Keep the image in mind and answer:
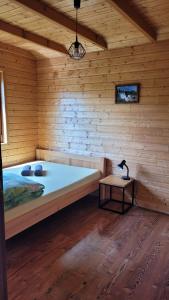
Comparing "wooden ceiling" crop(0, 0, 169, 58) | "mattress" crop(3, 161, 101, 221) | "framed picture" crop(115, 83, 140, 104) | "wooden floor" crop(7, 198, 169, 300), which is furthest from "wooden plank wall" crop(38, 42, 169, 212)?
"wooden floor" crop(7, 198, 169, 300)

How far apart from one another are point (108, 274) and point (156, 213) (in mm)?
1608

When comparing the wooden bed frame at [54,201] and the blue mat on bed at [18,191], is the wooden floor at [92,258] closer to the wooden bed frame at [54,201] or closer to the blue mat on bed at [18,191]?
the wooden bed frame at [54,201]

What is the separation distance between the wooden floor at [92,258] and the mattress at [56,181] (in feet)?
1.60

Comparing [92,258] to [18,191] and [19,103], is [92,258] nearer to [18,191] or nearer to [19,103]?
[18,191]

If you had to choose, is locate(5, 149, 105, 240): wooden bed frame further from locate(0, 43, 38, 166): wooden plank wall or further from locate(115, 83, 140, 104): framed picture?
locate(115, 83, 140, 104): framed picture

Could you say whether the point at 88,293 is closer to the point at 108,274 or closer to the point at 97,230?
the point at 108,274

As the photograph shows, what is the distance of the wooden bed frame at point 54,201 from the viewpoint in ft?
7.49

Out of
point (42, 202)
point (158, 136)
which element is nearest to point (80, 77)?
point (158, 136)

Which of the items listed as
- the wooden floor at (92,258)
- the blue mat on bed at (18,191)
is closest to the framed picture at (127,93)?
the wooden floor at (92,258)

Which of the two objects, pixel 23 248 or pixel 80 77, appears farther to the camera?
pixel 80 77

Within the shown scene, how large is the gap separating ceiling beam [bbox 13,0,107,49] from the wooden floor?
2547 mm

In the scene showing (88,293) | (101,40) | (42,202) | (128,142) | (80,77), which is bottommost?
(88,293)

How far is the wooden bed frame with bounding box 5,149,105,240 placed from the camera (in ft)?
7.49

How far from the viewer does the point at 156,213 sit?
3467 millimetres
